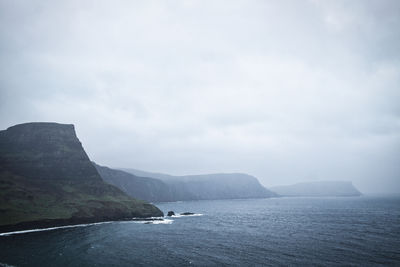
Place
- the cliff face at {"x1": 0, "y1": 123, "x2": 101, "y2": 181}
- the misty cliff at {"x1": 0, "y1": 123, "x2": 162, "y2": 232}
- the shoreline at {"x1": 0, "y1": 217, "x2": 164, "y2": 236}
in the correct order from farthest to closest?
the cliff face at {"x1": 0, "y1": 123, "x2": 101, "y2": 181}
the misty cliff at {"x1": 0, "y1": 123, "x2": 162, "y2": 232}
the shoreline at {"x1": 0, "y1": 217, "x2": 164, "y2": 236}

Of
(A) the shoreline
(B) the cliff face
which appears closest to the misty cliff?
(B) the cliff face

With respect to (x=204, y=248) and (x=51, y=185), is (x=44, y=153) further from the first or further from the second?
(x=204, y=248)

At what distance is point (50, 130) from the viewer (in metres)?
172

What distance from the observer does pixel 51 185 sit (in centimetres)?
13388

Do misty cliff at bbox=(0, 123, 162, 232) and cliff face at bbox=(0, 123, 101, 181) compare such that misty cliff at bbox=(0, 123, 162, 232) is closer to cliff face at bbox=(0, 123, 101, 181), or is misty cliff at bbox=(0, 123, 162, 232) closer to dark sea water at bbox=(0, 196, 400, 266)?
cliff face at bbox=(0, 123, 101, 181)

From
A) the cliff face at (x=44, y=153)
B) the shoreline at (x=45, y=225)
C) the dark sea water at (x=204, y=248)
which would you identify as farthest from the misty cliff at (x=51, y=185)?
the dark sea water at (x=204, y=248)

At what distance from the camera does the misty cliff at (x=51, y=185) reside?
102 meters

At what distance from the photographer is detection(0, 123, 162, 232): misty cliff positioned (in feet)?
336

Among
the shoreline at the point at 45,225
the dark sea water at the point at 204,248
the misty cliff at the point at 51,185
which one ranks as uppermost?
the misty cliff at the point at 51,185

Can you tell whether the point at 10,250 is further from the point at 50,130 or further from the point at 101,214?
the point at 50,130

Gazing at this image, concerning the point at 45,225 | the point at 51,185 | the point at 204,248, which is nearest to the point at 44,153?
the point at 51,185

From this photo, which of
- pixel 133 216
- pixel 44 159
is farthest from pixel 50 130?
pixel 133 216

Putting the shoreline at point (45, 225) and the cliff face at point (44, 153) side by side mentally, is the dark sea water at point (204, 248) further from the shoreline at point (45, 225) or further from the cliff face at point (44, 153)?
the cliff face at point (44, 153)

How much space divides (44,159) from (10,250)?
105693mm
